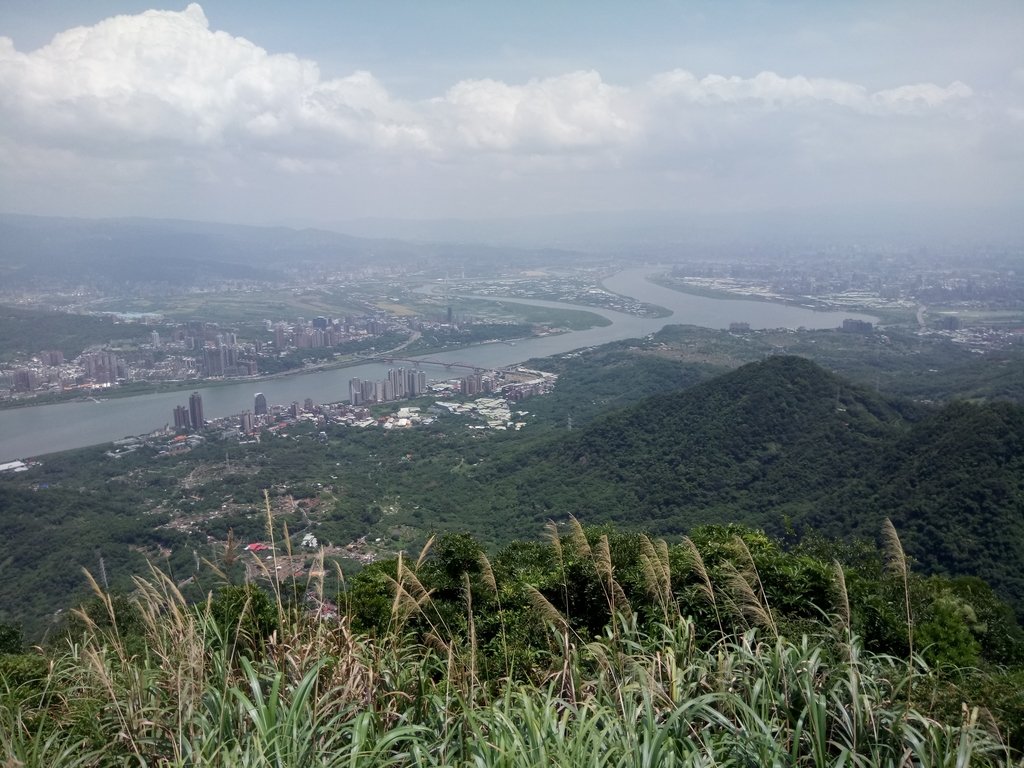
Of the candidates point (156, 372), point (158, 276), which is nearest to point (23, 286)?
point (158, 276)

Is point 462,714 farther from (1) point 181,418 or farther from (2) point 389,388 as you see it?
(2) point 389,388

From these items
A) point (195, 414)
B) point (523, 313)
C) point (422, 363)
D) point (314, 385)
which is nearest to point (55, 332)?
point (314, 385)

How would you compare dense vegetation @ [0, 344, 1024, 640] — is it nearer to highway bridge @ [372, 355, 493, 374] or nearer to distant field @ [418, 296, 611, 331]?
highway bridge @ [372, 355, 493, 374]

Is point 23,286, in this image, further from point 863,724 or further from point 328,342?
point 863,724

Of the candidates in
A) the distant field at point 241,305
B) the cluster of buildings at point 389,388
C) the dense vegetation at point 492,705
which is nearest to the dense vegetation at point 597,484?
the cluster of buildings at point 389,388

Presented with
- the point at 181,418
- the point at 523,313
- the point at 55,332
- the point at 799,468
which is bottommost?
the point at 181,418

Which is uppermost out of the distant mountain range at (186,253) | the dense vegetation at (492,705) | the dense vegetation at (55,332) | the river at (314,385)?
the distant mountain range at (186,253)

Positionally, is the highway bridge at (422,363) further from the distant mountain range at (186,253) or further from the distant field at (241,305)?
the distant mountain range at (186,253)

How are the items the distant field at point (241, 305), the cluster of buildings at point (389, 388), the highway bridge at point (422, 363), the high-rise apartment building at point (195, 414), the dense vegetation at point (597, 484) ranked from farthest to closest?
the distant field at point (241, 305)
the highway bridge at point (422, 363)
the cluster of buildings at point (389, 388)
the high-rise apartment building at point (195, 414)
the dense vegetation at point (597, 484)

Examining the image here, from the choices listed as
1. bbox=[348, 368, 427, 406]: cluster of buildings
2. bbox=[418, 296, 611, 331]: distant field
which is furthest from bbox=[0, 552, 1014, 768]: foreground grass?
bbox=[418, 296, 611, 331]: distant field
